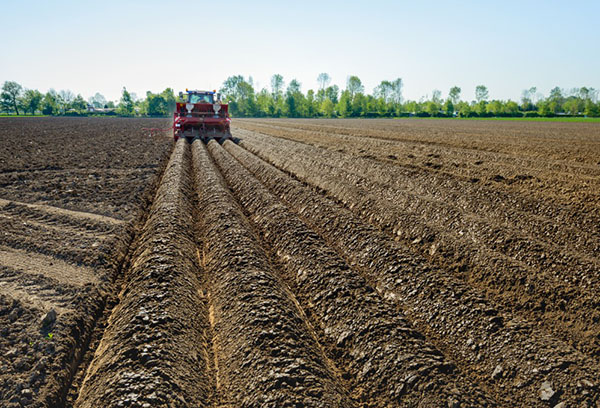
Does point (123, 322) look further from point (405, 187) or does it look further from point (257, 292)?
point (405, 187)

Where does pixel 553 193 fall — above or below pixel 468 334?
above

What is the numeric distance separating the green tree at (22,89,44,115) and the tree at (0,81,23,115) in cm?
196

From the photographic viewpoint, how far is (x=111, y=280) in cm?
472

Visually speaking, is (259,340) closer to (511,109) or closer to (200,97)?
(200,97)

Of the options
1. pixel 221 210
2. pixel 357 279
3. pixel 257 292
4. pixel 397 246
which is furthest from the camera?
pixel 221 210

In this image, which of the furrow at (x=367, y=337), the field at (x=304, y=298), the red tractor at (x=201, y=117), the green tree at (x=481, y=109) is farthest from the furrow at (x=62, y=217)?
the green tree at (x=481, y=109)

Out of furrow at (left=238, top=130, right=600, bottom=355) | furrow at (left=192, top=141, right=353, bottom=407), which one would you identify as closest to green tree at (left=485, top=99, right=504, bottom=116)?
furrow at (left=238, top=130, right=600, bottom=355)

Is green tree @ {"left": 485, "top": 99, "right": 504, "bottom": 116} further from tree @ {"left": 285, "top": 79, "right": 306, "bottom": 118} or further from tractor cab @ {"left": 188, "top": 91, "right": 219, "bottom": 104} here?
tractor cab @ {"left": 188, "top": 91, "right": 219, "bottom": 104}

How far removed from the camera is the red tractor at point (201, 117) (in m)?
19.0

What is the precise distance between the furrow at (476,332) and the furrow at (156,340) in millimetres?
2078

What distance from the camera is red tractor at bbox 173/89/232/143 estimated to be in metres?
19.0

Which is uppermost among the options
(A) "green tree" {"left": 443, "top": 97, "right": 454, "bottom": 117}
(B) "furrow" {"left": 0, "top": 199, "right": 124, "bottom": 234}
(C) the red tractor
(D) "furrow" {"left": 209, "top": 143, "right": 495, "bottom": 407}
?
(A) "green tree" {"left": 443, "top": 97, "right": 454, "bottom": 117}

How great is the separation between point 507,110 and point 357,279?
74.5 metres

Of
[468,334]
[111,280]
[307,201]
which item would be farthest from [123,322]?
[307,201]
